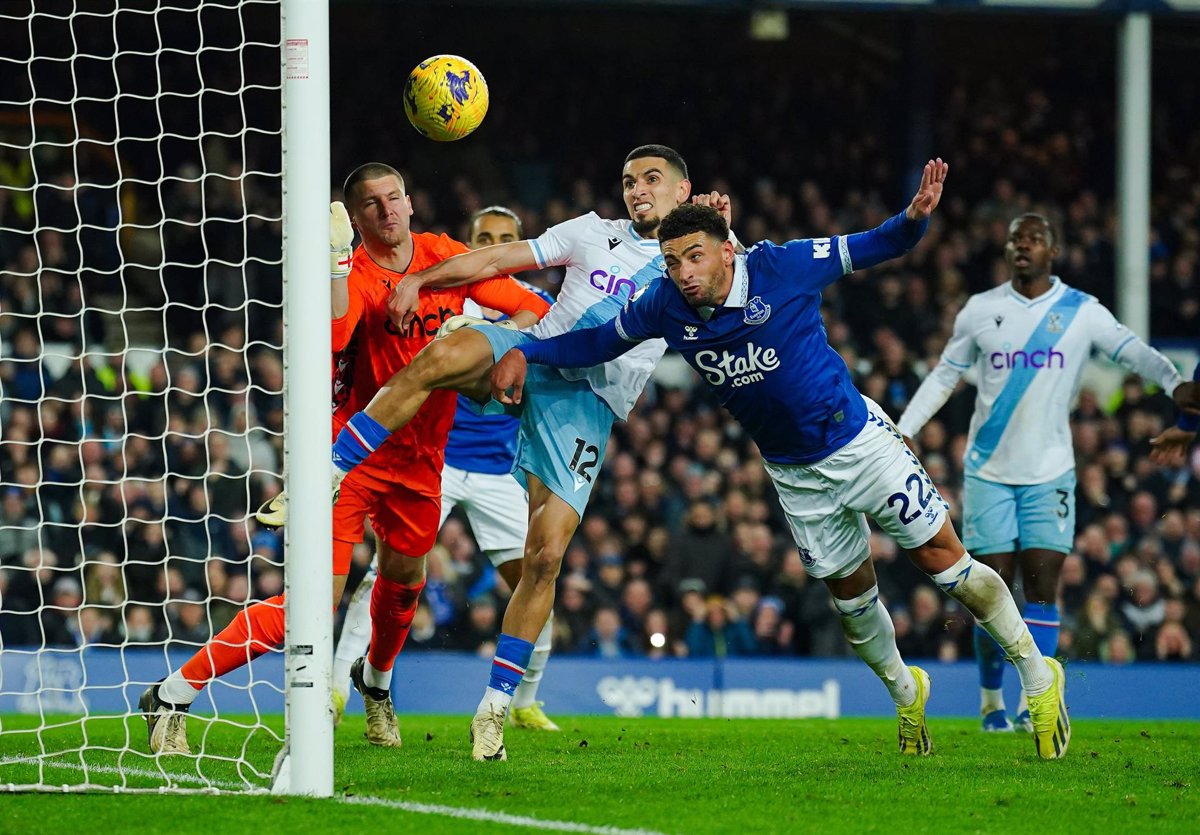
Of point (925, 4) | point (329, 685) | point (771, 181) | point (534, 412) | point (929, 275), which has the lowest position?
Result: point (329, 685)

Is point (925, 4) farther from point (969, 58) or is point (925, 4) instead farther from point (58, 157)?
point (58, 157)

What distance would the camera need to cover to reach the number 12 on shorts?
7.36 meters

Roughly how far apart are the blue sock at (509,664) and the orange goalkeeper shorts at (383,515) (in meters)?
0.96

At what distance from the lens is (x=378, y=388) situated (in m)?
7.83

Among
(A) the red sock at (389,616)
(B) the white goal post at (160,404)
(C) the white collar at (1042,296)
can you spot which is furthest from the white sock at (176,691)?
(C) the white collar at (1042,296)

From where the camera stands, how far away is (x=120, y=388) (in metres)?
15.1

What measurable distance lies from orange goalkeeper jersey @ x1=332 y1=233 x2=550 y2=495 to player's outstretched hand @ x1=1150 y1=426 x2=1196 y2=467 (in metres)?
3.49

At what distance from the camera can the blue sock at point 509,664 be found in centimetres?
695

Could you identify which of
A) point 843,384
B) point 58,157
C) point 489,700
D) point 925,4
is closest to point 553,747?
point 489,700

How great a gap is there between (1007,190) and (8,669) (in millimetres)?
12613

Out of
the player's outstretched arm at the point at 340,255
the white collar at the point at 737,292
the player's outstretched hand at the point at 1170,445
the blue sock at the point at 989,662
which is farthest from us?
the blue sock at the point at 989,662

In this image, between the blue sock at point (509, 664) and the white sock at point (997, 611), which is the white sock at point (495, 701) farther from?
the white sock at point (997, 611)

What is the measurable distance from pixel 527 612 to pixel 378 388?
1.43 m

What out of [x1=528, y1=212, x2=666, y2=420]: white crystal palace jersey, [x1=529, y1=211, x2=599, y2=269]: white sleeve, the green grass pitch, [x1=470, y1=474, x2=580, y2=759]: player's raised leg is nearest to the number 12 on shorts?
[x1=470, y1=474, x2=580, y2=759]: player's raised leg
